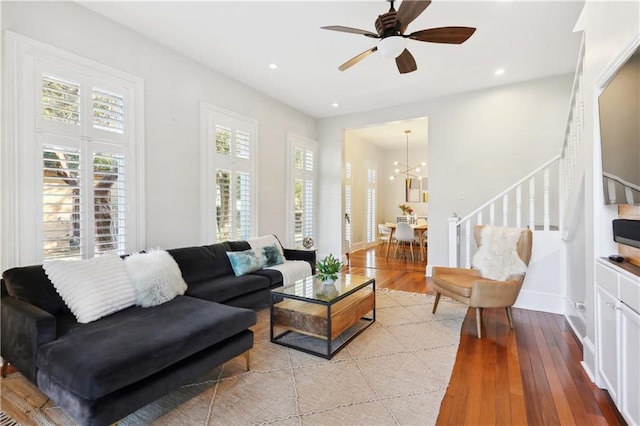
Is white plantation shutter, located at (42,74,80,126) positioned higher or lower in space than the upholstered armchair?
higher

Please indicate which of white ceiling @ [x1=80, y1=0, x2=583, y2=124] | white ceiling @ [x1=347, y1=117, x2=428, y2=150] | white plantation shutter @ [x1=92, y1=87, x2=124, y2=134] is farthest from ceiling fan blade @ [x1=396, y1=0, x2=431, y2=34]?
white ceiling @ [x1=347, y1=117, x2=428, y2=150]

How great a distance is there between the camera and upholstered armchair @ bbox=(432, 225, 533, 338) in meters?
2.96

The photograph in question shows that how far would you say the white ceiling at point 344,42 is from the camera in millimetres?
2898

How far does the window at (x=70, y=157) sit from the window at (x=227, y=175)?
0.91 m

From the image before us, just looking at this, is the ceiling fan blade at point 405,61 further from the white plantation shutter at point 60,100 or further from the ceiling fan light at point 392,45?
the white plantation shutter at point 60,100

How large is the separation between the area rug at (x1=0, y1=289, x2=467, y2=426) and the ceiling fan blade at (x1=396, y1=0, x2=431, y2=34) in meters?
2.67

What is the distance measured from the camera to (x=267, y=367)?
7.68 feet

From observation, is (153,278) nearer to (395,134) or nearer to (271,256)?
(271,256)

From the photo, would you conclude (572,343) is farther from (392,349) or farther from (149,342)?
(149,342)

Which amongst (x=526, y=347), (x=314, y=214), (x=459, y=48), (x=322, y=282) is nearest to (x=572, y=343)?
(x=526, y=347)

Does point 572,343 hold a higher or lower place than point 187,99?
lower

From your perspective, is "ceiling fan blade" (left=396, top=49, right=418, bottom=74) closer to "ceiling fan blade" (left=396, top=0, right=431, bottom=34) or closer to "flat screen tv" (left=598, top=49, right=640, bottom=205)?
"ceiling fan blade" (left=396, top=0, right=431, bottom=34)

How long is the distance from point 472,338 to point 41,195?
404 cm

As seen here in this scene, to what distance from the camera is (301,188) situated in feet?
19.9
